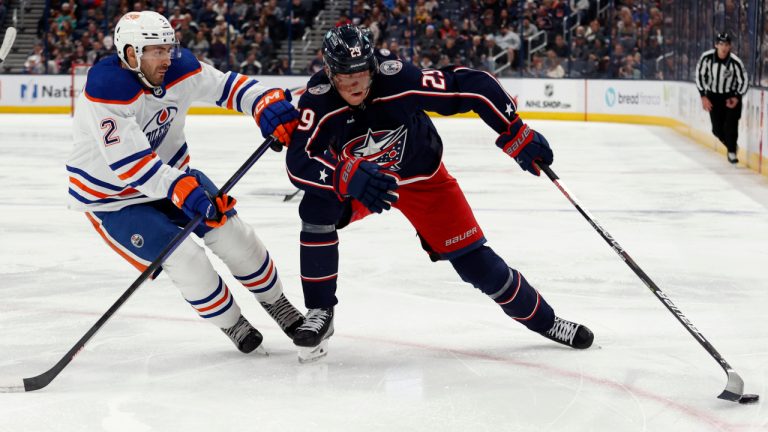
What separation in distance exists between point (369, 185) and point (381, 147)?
11.7 inches

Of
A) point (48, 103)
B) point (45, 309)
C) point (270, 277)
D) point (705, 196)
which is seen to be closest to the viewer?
point (270, 277)

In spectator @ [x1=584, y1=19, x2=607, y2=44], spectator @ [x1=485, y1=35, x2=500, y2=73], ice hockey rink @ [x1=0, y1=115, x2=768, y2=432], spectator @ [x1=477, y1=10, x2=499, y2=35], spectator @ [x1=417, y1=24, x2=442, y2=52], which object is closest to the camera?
ice hockey rink @ [x1=0, y1=115, x2=768, y2=432]

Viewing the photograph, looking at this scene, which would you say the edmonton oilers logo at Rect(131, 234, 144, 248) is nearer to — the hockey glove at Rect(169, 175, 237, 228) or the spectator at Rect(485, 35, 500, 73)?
the hockey glove at Rect(169, 175, 237, 228)

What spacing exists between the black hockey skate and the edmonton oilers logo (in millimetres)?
1296

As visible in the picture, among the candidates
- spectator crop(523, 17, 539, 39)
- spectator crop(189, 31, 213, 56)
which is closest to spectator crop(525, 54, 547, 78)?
spectator crop(523, 17, 539, 39)

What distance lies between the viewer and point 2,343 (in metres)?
3.56

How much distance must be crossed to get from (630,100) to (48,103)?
29.7ft

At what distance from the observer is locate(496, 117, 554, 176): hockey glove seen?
3.26 meters

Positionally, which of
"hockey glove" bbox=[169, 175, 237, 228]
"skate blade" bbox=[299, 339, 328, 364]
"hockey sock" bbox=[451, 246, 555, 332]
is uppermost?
"hockey glove" bbox=[169, 175, 237, 228]

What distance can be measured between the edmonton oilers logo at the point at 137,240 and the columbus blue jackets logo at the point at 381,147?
2.21ft

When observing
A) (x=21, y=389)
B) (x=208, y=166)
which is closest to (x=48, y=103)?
(x=208, y=166)

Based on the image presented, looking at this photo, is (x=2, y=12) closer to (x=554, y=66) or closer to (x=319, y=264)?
(x=554, y=66)

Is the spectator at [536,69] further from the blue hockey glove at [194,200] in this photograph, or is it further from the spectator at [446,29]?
the blue hockey glove at [194,200]

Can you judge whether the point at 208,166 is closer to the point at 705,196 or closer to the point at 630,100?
the point at 705,196
